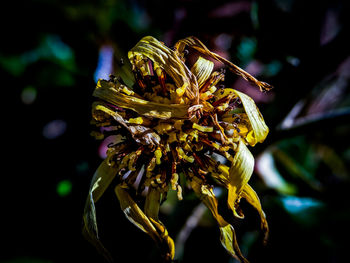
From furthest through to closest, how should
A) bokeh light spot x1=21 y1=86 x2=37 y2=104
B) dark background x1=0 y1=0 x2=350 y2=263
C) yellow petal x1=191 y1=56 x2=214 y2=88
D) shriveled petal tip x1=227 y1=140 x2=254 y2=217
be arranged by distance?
bokeh light spot x1=21 y1=86 x2=37 y2=104, dark background x1=0 y1=0 x2=350 y2=263, yellow petal x1=191 y1=56 x2=214 y2=88, shriveled petal tip x1=227 y1=140 x2=254 y2=217

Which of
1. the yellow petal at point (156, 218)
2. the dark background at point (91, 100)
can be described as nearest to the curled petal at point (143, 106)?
the yellow petal at point (156, 218)

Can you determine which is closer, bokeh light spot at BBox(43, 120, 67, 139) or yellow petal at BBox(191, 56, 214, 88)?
yellow petal at BBox(191, 56, 214, 88)

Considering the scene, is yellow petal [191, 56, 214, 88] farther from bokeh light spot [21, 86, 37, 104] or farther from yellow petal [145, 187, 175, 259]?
bokeh light spot [21, 86, 37, 104]

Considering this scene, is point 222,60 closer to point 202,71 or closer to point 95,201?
point 202,71

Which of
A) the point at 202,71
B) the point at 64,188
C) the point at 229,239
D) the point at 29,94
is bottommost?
the point at 229,239

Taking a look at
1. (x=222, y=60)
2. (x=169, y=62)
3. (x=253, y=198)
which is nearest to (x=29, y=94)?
(x=169, y=62)

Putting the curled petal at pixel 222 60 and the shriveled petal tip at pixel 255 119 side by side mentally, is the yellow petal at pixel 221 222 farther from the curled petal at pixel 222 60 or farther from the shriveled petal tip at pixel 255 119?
the curled petal at pixel 222 60

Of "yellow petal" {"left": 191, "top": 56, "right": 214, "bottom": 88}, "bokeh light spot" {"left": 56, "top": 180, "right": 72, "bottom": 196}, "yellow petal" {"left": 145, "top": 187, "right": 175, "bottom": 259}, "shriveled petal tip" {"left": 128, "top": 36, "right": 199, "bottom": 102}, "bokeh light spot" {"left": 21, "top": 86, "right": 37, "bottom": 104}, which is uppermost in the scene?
"bokeh light spot" {"left": 21, "top": 86, "right": 37, "bottom": 104}

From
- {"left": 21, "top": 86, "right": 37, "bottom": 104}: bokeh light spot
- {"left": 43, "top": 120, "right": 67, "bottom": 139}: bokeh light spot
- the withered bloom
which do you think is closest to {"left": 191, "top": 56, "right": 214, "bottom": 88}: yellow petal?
A: the withered bloom
